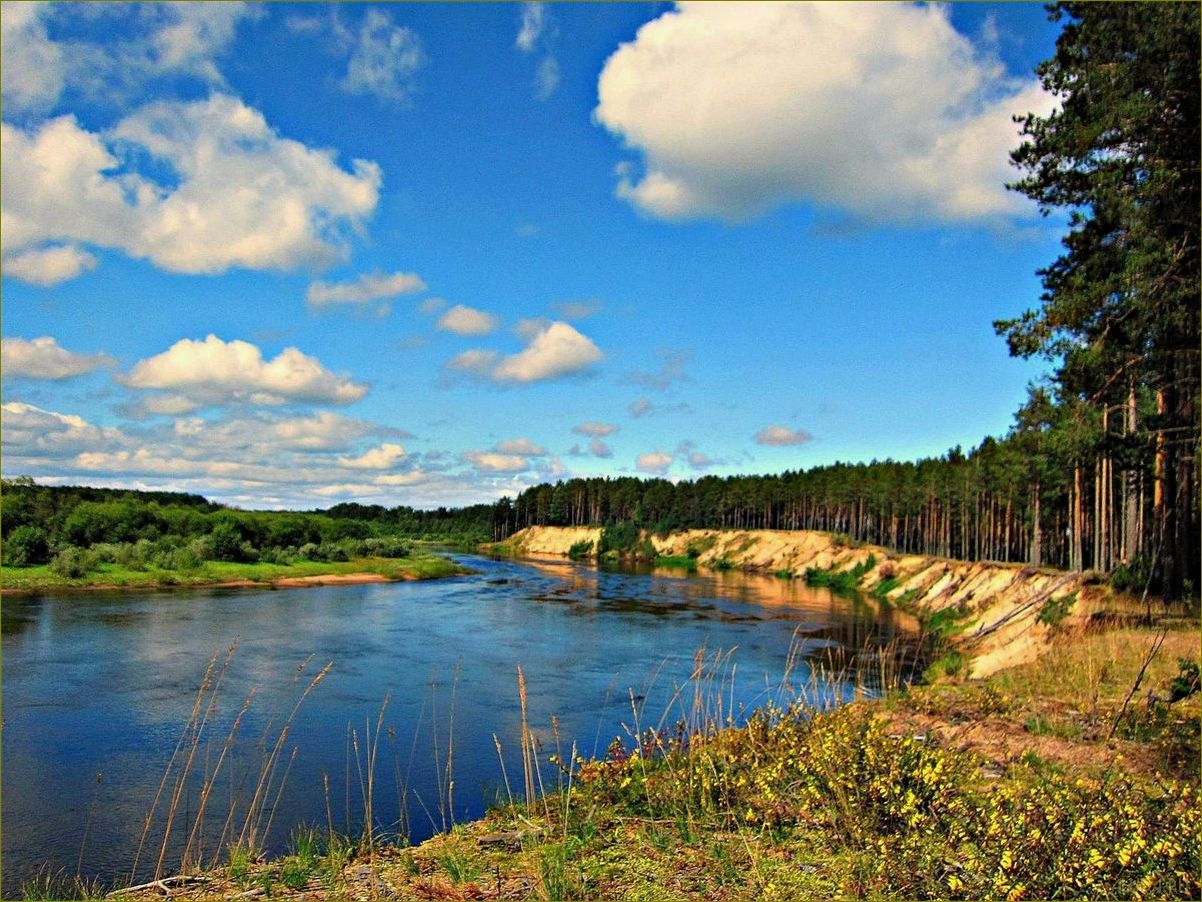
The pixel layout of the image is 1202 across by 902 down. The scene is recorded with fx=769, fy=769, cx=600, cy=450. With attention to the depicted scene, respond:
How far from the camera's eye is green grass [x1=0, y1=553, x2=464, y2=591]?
43094 mm

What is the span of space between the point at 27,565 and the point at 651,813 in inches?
2035

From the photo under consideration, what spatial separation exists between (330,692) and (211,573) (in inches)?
1414

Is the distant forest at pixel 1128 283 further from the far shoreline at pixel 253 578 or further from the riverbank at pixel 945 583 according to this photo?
the far shoreline at pixel 253 578

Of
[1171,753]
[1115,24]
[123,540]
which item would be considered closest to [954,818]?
[1171,753]

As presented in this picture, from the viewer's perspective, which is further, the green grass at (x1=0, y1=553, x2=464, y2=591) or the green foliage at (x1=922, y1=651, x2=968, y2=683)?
the green grass at (x1=0, y1=553, x2=464, y2=591)

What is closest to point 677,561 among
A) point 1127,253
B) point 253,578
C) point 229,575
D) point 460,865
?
point 253,578

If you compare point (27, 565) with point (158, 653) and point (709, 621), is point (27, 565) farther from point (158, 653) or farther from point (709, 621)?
point (709, 621)

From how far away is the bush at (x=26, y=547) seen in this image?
45.6 m

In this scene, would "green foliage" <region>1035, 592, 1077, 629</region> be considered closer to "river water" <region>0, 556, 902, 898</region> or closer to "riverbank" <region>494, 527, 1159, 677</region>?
"riverbank" <region>494, 527, 1159, 677</region>

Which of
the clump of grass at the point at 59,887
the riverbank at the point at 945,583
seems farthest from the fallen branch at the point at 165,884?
the riverbank at the point at 945,583

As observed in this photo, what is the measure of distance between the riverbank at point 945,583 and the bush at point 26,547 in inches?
1987

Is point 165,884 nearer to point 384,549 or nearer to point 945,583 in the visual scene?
point 945,583

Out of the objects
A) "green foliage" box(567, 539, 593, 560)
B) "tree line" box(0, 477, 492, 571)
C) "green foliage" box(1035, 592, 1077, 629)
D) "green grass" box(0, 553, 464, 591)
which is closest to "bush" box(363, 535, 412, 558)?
"tree line" box(0, 477, 492, 571)

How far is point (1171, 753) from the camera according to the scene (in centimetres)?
928
